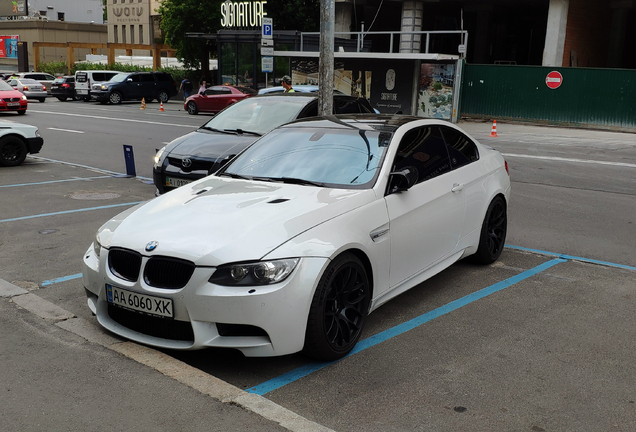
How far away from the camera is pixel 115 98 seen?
39125mm

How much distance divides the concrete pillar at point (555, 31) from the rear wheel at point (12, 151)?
80.5ft

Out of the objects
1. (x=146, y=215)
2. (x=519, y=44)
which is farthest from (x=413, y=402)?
(x=519, y=44)

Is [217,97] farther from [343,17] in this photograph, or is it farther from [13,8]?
[13,8]

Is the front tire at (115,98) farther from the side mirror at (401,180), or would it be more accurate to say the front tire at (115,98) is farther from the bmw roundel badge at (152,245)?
the bmw roundel badge at (152,245)

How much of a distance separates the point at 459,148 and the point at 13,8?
8968cm

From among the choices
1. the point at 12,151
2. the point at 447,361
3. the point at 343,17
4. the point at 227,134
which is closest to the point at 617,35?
the point at 343,17

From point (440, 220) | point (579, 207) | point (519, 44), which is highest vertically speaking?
point (519, 44)

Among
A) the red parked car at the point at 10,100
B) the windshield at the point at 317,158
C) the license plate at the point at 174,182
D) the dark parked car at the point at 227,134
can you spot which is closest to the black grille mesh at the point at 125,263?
the windshield at the point at 317,158

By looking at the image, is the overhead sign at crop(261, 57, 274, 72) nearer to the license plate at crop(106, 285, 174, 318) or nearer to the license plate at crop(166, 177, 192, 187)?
the license plate at crop(166, 177, 192, 187)

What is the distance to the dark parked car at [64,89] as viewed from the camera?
137 ft

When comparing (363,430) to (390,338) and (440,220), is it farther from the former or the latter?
(440,220)

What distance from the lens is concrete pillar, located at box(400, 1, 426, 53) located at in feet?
110

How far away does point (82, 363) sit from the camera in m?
4.24

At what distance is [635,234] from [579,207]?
5.82 ft
